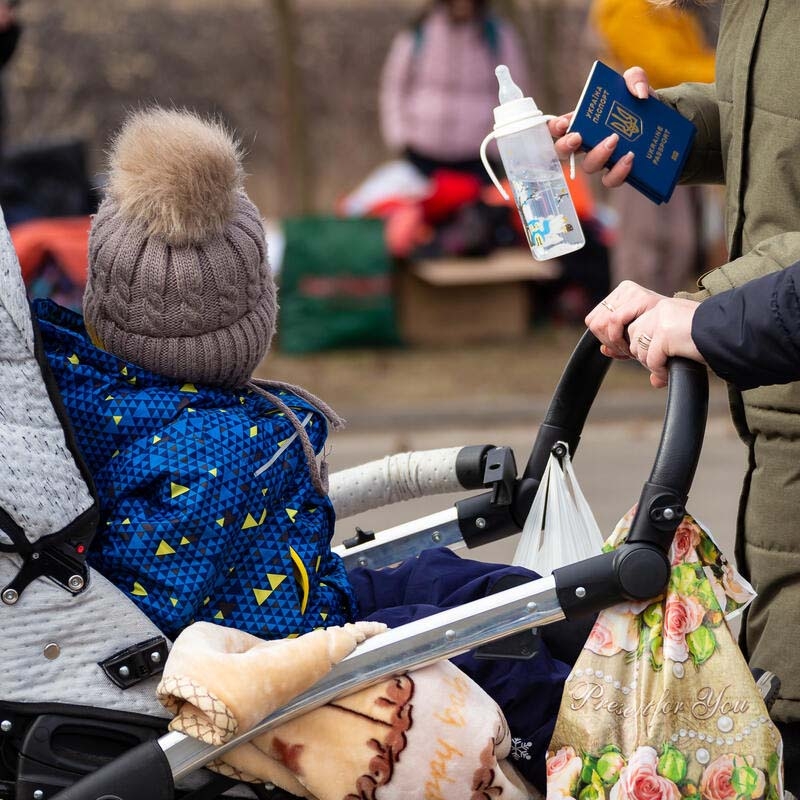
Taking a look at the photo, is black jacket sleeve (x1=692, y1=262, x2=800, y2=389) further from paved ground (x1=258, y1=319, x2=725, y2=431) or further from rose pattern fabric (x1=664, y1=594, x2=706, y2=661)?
paved ground (x1=258, y1=319, x2=725, y2=431)

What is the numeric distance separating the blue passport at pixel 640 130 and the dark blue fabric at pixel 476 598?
2.38ft

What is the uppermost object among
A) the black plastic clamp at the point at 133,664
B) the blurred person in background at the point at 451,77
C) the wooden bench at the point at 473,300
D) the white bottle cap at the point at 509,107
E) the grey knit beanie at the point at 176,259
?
the white bottle cap at the point at 509,107

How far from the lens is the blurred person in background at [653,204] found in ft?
21.0

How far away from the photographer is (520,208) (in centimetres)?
241

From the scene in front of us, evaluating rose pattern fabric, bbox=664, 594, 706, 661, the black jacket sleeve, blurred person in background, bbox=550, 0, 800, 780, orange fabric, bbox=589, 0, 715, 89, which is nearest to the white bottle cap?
blurred person in background, bbox=550, 0, 800, 780

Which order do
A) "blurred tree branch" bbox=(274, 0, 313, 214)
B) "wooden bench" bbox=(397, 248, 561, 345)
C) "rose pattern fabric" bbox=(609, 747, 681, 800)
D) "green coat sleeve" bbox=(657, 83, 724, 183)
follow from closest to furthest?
"rose pattern fabric" bbox=(609, 747, 681, 800) < "green coat sleeve" bbox=(657, 83, 724, 183) < "wooden bench" bbox=(397, 248, 561, 345) < "blurred tree branch" bbox=(274, 0, 313, 214)

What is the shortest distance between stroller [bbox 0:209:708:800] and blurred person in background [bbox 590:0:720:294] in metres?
4.11

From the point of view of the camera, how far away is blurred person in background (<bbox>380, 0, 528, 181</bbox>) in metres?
9.39

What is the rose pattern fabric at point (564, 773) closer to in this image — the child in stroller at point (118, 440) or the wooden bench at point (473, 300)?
the child in stroller at point (118, 440)

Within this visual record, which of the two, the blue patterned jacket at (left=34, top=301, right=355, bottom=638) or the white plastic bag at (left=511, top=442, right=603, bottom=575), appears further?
the white plastic bag at (left=511, top=442, right=603, bottom=575)

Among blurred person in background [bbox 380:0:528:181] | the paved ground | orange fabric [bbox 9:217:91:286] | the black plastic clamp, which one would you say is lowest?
the paved ground

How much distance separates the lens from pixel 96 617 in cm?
187

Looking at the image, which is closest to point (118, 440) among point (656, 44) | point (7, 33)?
point (656, 44)

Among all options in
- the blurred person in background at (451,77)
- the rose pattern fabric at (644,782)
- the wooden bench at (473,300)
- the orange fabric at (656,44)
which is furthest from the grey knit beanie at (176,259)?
the blurred person in background at (451,77)
